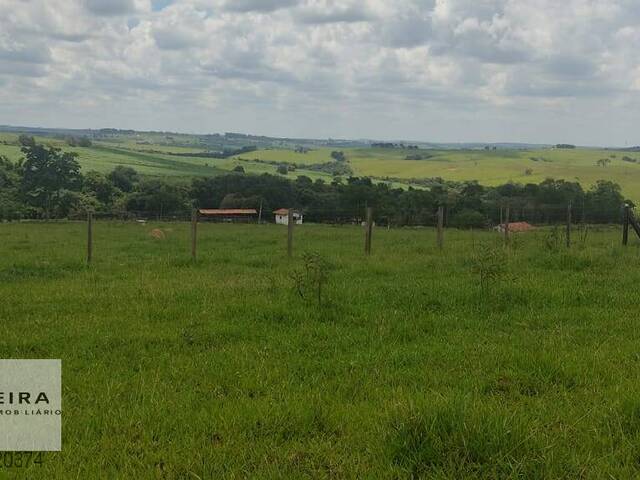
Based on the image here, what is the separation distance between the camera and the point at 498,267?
37.3 ft

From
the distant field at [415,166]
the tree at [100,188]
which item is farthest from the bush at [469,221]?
the tree at [100,188]

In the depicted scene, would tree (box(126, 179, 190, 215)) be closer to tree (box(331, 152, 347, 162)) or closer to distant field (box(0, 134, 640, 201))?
distant field (box(0, 134, 640, 201))

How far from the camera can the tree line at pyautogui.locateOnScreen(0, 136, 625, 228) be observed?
61.5 m

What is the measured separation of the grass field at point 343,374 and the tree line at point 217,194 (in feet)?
141

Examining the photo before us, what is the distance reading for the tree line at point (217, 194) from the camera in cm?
6150

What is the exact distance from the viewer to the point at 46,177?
77500 mm

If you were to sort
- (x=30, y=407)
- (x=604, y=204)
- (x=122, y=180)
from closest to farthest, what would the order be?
(x=30, y=407) → (x=604, y=204) → (x=122, y=180)

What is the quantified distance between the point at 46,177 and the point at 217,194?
2208 cm

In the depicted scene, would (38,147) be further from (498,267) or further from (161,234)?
(498,267)

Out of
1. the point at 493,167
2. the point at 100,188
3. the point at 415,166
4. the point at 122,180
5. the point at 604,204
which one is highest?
the point at 493,167

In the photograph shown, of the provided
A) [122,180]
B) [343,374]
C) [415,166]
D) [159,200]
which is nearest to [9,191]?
[122,180]

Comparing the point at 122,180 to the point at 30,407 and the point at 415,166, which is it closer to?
the point at 415,166

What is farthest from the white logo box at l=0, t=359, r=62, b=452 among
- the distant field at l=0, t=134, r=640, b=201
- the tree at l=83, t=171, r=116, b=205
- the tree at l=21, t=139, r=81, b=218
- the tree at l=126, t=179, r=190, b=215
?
the distant field at l=0, t=134, r=640, b=201

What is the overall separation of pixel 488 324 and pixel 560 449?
14.5ft
